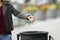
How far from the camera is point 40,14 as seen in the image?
21.4 feet

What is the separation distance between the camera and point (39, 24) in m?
6.66

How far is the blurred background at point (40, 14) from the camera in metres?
6.24

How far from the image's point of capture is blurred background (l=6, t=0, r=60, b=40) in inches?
246

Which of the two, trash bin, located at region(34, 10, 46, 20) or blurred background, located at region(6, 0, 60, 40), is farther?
trash bin, located at region(34, 10, 46, 20)

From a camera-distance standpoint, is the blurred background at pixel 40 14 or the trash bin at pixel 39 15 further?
the trash bin at pixel 39 15

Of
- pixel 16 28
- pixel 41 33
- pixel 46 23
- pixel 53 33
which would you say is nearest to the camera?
pixel 41 33

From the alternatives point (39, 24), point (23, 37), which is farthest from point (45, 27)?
point (23, 37)

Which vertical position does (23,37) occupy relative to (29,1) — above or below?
below

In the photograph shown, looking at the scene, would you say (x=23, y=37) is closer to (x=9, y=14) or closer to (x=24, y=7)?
(x=9, y=14)

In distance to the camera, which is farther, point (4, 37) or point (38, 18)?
point (38, 18)

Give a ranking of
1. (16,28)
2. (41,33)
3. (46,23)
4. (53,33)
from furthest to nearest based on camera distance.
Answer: (46,23) → (16,28) → (53,33) → (41,33)

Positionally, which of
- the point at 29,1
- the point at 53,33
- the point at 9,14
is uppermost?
the point at 29,1

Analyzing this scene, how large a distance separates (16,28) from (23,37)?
327 cm

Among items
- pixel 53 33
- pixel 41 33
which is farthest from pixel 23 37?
pixel 53 33
